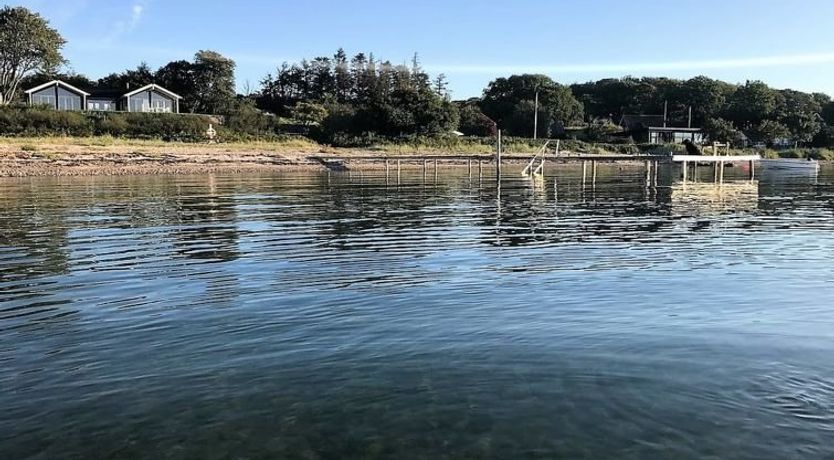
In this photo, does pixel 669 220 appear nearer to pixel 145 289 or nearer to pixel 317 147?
pixel 145 289

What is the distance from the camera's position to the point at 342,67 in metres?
131

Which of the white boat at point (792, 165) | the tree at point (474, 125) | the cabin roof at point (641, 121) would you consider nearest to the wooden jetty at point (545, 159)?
the white boat at point (792, 165)

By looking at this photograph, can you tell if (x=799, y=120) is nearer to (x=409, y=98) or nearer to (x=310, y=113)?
(x=409, y=98)

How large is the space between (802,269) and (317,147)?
215ft

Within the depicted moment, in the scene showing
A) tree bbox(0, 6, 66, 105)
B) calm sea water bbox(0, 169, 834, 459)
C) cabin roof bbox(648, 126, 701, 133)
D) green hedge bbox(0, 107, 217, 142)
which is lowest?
calm sea water bbox(0, 169, 834, 459)

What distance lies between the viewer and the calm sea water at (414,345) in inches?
243

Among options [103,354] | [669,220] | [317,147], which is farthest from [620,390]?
[317,147]

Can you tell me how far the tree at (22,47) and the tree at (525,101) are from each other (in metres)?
68.7

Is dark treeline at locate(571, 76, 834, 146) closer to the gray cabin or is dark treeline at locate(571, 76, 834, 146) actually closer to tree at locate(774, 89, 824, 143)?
tree at locate(774, 89, 824, 143)

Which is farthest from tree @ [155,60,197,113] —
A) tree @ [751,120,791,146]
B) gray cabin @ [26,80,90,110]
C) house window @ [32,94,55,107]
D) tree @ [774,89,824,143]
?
tree @ [774,89,824,143]

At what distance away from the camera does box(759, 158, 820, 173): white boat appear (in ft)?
223

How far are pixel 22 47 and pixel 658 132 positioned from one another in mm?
93141

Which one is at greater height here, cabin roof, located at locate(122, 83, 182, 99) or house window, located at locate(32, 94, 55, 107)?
→ cabin roof, located at locate(122, 83, 182, 99)

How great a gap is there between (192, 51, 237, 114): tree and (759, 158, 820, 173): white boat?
68317 millimetres
